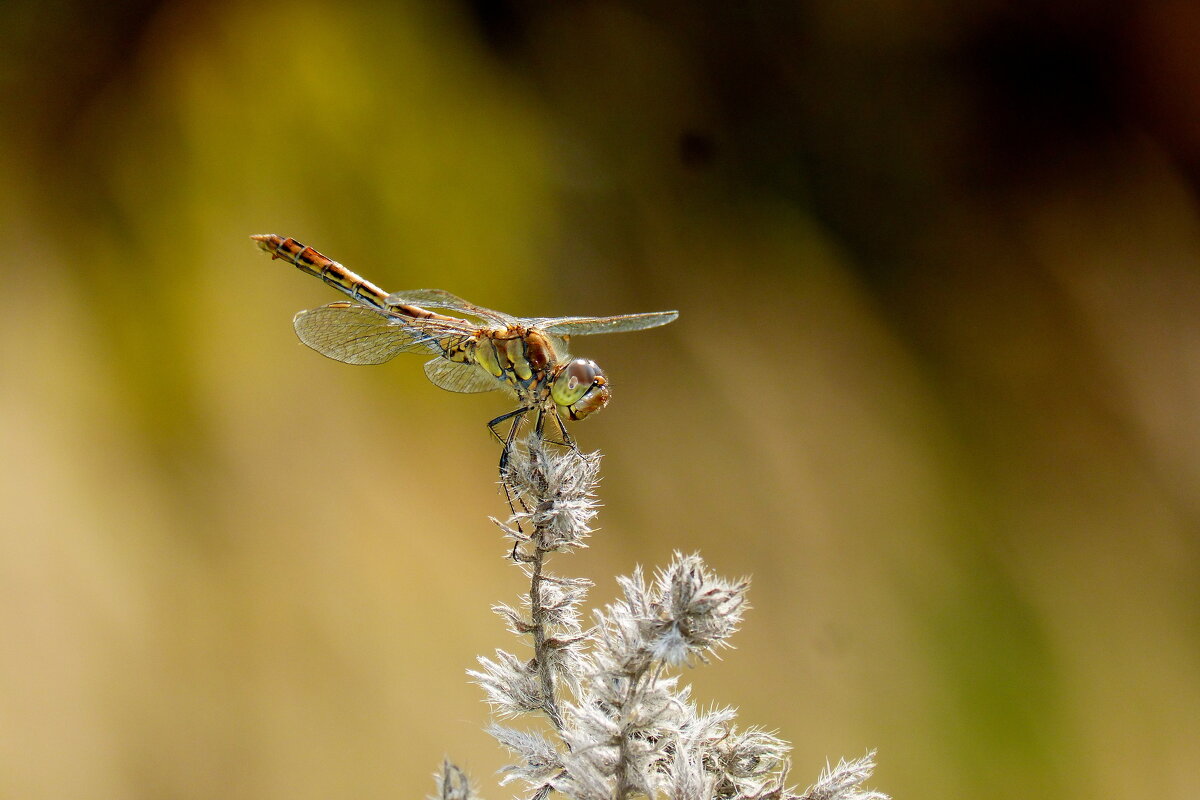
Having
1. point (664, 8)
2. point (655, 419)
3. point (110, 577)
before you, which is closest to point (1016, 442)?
point (655, 419)

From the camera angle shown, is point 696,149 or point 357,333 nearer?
point 357,333

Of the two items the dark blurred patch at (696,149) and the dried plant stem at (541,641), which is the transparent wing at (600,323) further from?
the dark blurred patch at (696,149)

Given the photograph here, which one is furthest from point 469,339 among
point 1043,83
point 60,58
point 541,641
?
point 1043,83

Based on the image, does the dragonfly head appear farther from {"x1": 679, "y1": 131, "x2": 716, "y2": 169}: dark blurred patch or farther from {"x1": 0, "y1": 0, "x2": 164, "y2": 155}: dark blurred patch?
{"x1": 0, "y1": 0, "x2": 164, "y2": 155}: dark blurred patch

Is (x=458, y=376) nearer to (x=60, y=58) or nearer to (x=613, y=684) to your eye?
(x=613, y=684)

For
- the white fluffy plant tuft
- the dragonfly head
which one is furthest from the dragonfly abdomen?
Result: the white fluffy plant tuft

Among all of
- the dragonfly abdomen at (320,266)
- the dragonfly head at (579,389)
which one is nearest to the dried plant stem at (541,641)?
the dragonfly head at (579,389)

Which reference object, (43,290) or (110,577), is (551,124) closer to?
(43,290)
